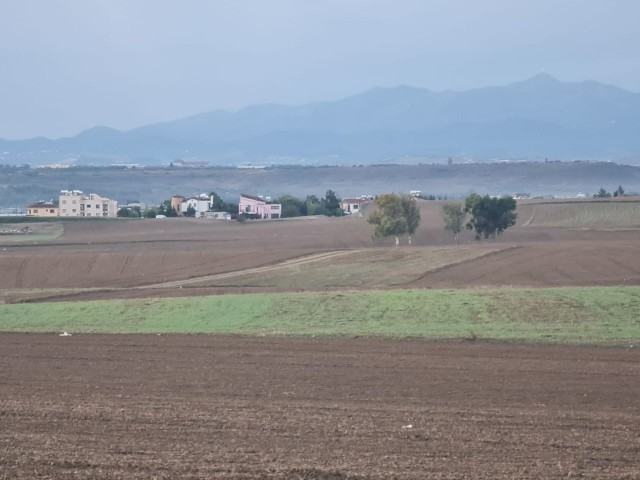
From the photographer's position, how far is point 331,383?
24812mm

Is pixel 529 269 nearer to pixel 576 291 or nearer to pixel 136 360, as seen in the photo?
pixel 576 291

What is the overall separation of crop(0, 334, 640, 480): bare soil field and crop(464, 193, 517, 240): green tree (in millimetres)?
53866

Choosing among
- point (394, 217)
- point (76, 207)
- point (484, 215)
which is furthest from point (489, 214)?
point (76, 207)

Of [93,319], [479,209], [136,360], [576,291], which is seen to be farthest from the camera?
[479,209]

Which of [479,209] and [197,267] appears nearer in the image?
[197,267]

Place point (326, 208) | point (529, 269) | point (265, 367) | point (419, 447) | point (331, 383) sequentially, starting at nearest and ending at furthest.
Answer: point (419, 447) → point (331, 383) → point (265, 367) → point (529, 269) → point (326, 208)

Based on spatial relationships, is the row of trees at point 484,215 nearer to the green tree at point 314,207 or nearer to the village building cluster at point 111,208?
the village building cluster at point 111,208

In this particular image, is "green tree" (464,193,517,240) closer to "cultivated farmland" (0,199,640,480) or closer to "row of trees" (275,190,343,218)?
"cultivated farmland" (0,199,640,480)

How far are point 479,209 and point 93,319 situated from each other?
4987cm

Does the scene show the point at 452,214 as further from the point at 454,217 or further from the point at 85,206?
the point at 85,206

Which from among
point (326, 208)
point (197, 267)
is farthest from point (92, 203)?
point (197, 267)

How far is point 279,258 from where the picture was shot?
66812 millimetres

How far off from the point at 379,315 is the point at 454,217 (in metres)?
50.4

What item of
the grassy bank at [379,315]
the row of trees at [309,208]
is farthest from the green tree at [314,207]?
the grassy bank at [379,315]
